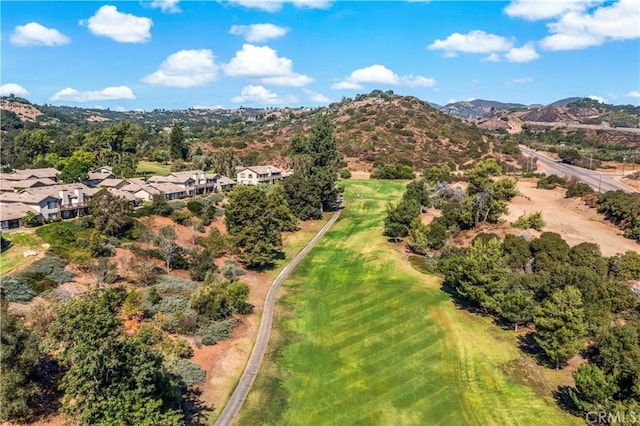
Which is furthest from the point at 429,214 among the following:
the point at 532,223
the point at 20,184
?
the point at 20,184

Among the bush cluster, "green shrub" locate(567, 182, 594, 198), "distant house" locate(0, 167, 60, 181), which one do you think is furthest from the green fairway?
"green shrub" locate(567, 182, 594, 198)

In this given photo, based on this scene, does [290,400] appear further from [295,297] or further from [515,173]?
[515,173]

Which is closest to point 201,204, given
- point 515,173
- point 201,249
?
point 201,249

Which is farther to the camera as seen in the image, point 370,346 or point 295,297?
point 295,297

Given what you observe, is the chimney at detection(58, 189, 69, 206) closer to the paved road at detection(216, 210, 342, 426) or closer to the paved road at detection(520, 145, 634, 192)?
the paved road at detection(216, 210, 342, 426)

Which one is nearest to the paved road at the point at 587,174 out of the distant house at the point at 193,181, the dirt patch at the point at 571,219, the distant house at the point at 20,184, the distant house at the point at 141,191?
the dirt patch at the point at 571,219

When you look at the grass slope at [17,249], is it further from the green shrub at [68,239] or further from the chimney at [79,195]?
the chimney at [79,195]
